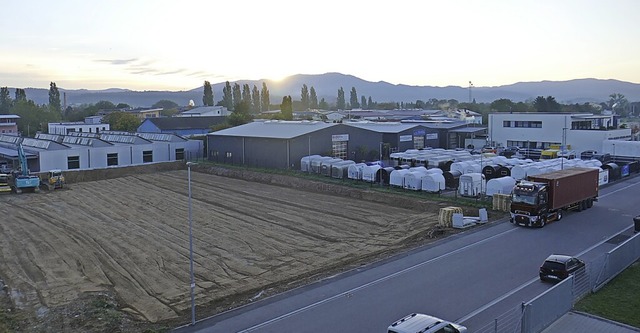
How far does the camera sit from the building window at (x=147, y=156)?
48.8 meters

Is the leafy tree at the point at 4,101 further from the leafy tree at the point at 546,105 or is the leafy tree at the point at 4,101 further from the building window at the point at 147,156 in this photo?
the leafy tree at the point at 546,105

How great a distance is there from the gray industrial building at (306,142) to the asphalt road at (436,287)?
72.2 ft

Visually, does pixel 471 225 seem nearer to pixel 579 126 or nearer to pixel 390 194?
pixel 390 194

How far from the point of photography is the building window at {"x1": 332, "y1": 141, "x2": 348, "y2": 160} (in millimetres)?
44469

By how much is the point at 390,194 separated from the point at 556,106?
63.1 meters

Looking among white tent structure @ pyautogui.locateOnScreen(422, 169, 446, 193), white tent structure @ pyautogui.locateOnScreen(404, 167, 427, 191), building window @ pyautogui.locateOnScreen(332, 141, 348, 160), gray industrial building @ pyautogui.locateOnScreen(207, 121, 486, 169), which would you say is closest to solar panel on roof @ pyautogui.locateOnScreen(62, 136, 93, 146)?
gray industrial building @ pyautogui.locateOnScreen(207, 121, 486, 169)

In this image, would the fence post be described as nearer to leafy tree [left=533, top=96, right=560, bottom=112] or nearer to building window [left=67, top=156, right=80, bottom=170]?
building window [left=67, top=156, right=80, bottom=170]

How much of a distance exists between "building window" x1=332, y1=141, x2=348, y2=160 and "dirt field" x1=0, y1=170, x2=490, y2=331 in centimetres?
952

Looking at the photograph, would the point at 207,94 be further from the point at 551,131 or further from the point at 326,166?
the point at 326,166

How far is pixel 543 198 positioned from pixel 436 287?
9.84 m

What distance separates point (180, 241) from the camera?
72.8 feet

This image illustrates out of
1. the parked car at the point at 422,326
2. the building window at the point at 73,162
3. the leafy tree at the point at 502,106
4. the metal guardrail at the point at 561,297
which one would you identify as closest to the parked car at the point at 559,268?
the metal guardrail at the point at 561,297

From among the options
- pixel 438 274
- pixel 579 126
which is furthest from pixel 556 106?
pixel 438 274

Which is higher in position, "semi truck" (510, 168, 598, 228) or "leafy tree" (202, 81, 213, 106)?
"leafy tree" (202, 81, 213, 106)
